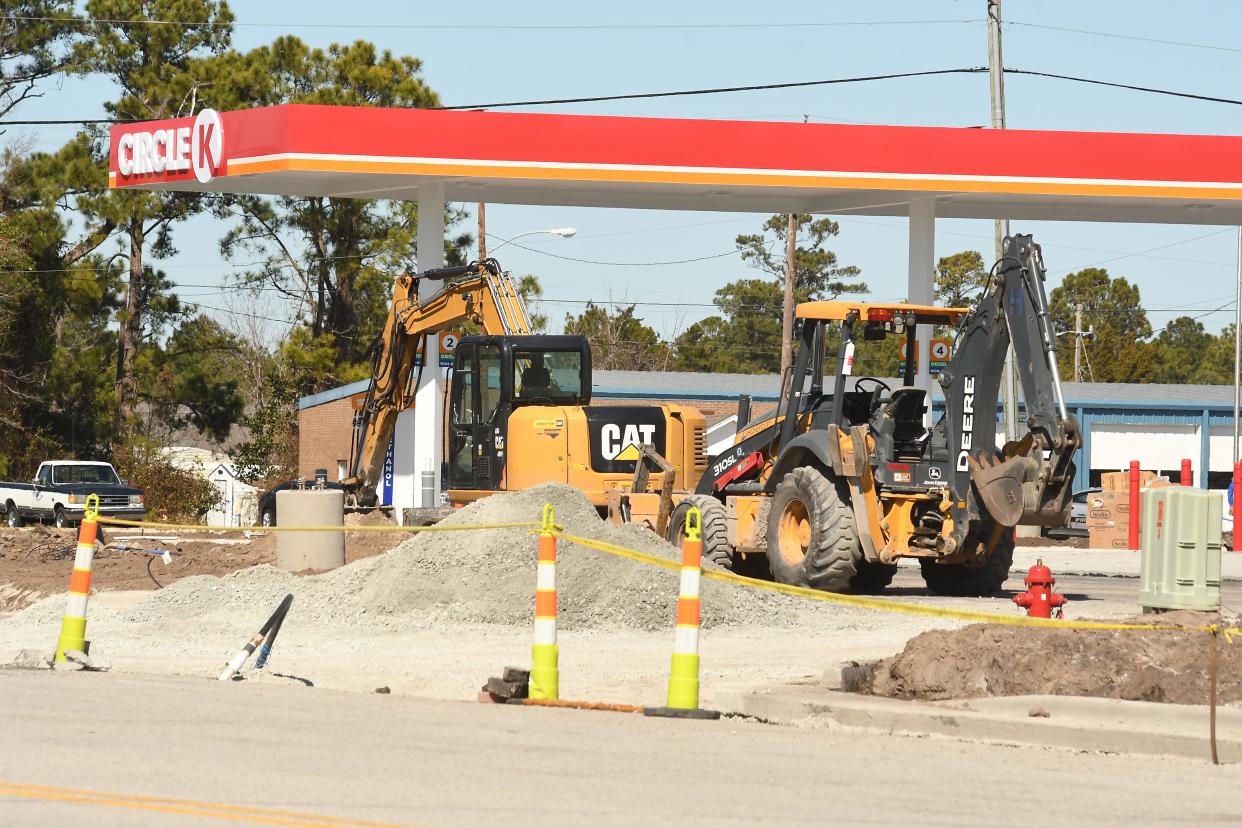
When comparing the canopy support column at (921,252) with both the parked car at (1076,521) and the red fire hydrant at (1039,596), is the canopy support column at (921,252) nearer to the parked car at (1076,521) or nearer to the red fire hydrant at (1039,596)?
the parked car at (1076,521)

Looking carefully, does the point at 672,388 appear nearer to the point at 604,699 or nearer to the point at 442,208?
the point at 442,208

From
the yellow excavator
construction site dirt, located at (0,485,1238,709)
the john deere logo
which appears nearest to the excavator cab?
the yellow excavator

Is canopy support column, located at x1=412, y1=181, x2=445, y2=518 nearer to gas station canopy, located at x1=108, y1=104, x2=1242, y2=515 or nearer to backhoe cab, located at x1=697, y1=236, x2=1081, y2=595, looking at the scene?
gas station canopy, located at x1=108, y1=104, x2=1242, y2=515

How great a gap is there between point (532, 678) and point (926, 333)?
19.4 m

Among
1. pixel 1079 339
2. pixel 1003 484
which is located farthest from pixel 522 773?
pixel 1079 339

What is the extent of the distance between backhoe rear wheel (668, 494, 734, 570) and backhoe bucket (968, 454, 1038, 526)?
3303mm

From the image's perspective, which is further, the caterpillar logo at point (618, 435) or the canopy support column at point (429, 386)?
the canopy support column at point (429, 386)

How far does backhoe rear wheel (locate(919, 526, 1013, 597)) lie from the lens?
21.4m

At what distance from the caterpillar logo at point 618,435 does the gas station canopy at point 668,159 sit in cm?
822

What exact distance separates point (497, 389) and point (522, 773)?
15969 millimetres

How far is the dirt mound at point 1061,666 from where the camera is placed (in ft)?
35.6

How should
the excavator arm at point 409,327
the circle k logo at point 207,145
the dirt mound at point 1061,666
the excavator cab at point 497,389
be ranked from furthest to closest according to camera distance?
1. the circle k logo at point 207,145
2. the excavator arm at point 409,327
3. the excavator cab at point 497,389
4. the dirt mound at point 1061,666

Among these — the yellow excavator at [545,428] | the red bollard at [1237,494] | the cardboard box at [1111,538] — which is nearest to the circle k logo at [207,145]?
the yellow excavator at [545,428]

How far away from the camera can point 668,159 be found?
31859 mm
